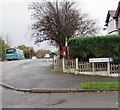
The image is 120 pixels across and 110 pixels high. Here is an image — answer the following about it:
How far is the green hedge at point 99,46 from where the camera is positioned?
34.6ft

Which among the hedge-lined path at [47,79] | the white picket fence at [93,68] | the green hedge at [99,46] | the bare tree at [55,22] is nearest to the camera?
the hedge-lined path at [47,79]

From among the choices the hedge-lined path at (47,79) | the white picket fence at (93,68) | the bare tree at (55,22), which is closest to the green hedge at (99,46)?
the white picket fence at (93,68)

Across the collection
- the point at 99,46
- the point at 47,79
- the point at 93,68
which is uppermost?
the point at 99,46

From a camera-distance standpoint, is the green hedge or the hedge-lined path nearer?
the hedge-lined path

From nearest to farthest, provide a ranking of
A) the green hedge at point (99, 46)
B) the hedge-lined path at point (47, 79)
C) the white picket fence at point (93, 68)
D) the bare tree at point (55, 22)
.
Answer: the hedge-lined path at point (47, 79) → the white picket fence at point (93, 68) → the green hedge at point (99, 46) → the bare tree at point (55, 22)

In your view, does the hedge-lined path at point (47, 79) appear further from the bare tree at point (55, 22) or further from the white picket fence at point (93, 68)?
the bare tree at point (55, 22)

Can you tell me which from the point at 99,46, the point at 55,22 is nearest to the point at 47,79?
the point at 99,46

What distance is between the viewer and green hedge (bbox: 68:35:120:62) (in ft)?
34.6

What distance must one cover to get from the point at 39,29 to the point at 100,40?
31.6ft

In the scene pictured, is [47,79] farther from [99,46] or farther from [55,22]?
[55,22]

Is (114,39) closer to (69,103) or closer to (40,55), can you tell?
(69,103)

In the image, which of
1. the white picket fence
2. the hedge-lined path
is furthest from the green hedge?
the hedge-lined path

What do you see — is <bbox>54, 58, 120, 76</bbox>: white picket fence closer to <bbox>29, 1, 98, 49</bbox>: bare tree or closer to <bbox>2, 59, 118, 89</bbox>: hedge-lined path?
<bbox>2, 59, 118, 89</bbox>: hedge-lined path

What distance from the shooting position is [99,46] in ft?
35.0
